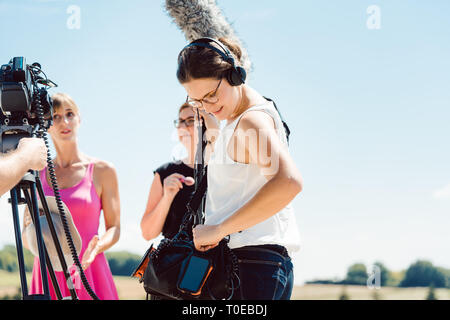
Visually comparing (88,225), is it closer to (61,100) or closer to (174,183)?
(174,183)

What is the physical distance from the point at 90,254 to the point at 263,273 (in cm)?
169

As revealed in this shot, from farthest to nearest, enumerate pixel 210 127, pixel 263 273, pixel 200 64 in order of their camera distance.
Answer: pixel 210 127
pixel 200 64
pixel 263 273

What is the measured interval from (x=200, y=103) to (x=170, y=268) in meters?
0.60

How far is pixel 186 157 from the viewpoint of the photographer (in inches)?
127

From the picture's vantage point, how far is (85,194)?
328 cm

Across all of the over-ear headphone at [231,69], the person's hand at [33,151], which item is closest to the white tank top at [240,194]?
the over-ear headphone at [231,69]

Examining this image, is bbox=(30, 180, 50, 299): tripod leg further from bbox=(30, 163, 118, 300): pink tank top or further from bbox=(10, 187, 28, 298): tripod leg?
bbox=(30, 163, 118, 300): pink tank top

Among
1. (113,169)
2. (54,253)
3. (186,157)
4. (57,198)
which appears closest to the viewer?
(57,198)

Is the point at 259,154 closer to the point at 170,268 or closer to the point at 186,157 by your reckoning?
the point at 170,268

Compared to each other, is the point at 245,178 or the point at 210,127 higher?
the point at 210,127

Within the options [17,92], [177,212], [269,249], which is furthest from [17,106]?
[177,212]

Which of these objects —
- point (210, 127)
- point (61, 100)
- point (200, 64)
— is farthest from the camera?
point (61, 100)

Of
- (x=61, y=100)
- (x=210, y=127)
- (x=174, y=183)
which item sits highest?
(x=61, y=100)
